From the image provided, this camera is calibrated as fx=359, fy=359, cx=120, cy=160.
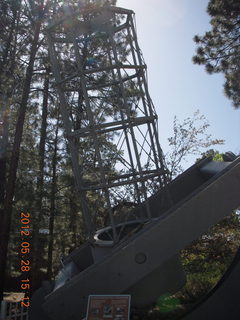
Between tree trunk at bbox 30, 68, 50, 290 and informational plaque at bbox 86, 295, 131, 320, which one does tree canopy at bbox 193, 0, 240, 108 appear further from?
informational plaque at bbox 86, 295, 131, 320

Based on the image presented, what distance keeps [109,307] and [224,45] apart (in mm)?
12018

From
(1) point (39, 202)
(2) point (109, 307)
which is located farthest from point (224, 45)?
(2) point (109, 307)

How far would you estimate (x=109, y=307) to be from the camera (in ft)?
15.6

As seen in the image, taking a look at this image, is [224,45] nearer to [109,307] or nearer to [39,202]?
[39,202]

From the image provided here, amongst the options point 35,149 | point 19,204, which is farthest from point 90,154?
point 19,204

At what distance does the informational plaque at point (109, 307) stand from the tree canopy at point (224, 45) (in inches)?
441

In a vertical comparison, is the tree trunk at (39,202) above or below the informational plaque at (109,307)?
above

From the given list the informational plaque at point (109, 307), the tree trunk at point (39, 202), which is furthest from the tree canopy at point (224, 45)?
the informational plaque at point (109, 307)

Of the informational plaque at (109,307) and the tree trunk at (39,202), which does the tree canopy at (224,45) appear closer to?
the tree trunk at (39,202)

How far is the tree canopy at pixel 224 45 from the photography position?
531 inches

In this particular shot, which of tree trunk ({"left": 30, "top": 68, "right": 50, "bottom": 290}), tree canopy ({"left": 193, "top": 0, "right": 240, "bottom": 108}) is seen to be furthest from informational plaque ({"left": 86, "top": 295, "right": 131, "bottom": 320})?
tree canopy ({"left": 193, "top": 0, "right": 240, "bottom": 108})

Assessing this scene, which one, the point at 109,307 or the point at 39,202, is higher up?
the point at 39,202

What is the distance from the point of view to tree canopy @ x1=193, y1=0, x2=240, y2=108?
44.3 feet

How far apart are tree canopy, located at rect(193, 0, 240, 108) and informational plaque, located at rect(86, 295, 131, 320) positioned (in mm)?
11191
